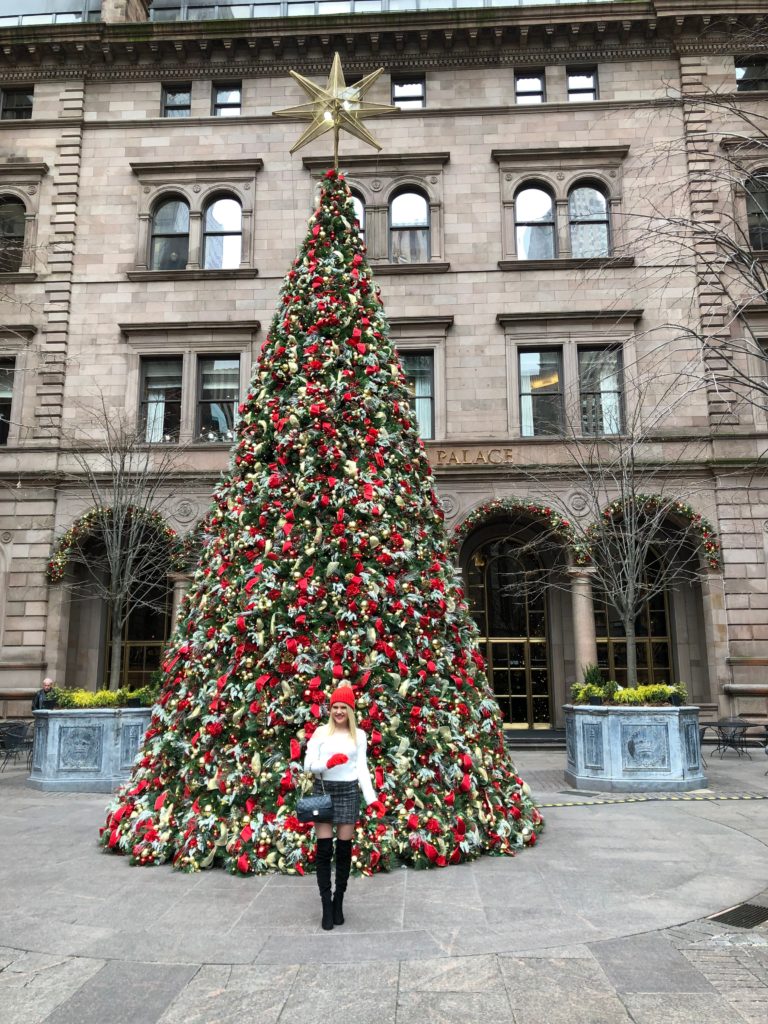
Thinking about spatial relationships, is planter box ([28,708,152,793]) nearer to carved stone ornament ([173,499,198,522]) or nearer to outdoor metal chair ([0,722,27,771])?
outdoor metal chair ([0,722,27,771])

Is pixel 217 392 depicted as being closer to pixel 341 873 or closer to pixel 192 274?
pixel 192 274

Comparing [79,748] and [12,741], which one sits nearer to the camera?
[79,748]

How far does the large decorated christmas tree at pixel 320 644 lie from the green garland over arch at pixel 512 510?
11101 mm

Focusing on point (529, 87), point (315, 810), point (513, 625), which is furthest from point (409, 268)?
point (315, 810)

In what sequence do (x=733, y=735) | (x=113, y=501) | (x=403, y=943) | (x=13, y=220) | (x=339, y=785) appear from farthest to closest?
(x=13, y=220)
(x=113, y=501)
(x=733, y=735)
(x=339, y=785)
(x=403, y=943)

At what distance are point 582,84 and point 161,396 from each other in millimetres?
15021

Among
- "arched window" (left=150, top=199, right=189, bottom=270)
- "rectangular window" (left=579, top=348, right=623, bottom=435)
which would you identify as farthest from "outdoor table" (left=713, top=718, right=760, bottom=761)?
"arched window" (left=150, top=199, right=189, bottom=270)

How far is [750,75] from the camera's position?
21188mm

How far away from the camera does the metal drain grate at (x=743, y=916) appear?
214 inches

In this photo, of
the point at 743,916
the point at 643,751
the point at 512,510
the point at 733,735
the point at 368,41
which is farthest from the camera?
the point at 368,41

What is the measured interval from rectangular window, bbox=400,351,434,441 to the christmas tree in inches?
477

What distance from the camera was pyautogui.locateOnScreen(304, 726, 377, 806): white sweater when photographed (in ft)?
17.2

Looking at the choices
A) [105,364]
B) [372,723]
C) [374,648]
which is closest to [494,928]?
[372,723]

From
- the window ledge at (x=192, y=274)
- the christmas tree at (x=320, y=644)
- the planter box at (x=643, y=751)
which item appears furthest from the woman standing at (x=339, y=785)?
the window ledge at (x=192, y=274)
